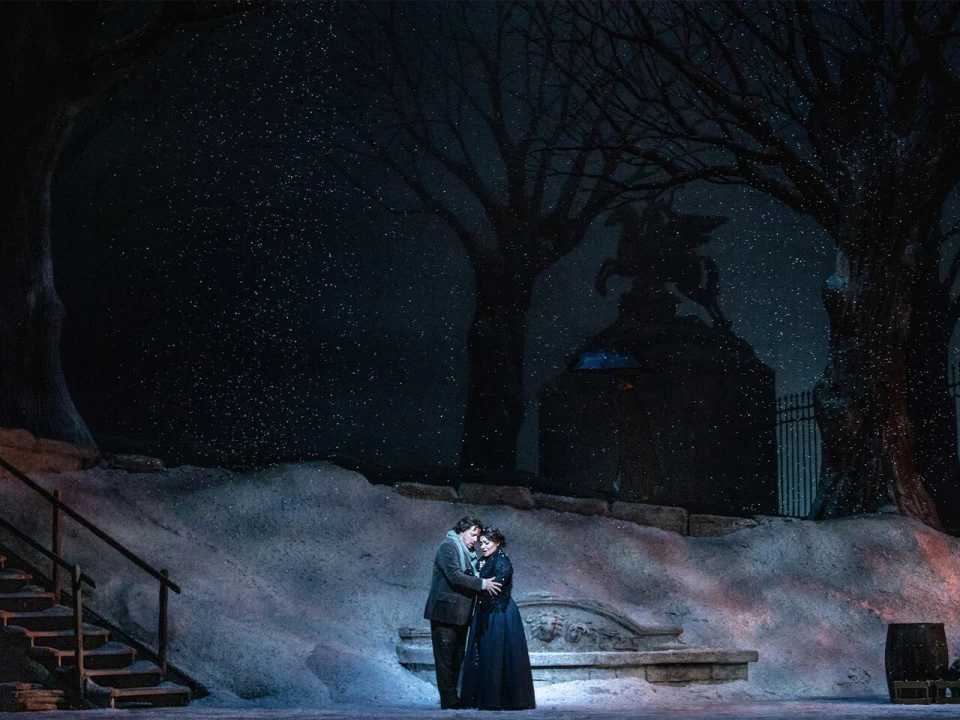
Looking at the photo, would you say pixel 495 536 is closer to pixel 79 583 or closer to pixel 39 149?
pixel 79 583

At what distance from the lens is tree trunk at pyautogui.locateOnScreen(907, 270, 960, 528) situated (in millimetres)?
17688

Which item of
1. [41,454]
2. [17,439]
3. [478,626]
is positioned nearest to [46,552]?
[478,626]

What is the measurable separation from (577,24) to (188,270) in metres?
6.56

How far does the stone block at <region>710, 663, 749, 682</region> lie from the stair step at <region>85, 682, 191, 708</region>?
4890 mm

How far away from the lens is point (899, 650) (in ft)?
38.6

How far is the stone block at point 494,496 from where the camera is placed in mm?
16531

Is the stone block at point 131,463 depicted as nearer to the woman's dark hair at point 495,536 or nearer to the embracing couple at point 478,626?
the embracing couple at point 478,626

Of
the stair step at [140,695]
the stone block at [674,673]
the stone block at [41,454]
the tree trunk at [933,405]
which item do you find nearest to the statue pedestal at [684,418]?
the tree trunk at [933,405]

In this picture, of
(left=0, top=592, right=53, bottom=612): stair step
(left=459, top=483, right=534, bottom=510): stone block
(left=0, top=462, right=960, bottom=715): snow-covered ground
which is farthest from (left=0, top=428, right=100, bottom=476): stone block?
(left=459, top=483, right=534, bottom=510): stone block

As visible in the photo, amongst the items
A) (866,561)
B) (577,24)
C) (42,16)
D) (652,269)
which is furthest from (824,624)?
(42,16)

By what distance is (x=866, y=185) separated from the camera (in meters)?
17.2

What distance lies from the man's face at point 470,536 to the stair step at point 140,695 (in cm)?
259

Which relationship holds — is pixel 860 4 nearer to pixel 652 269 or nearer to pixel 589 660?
pixel 652 269

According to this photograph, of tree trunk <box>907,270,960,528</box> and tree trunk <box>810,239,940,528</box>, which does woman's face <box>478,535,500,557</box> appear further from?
tree trunk <box>907,270,960,528</box>
